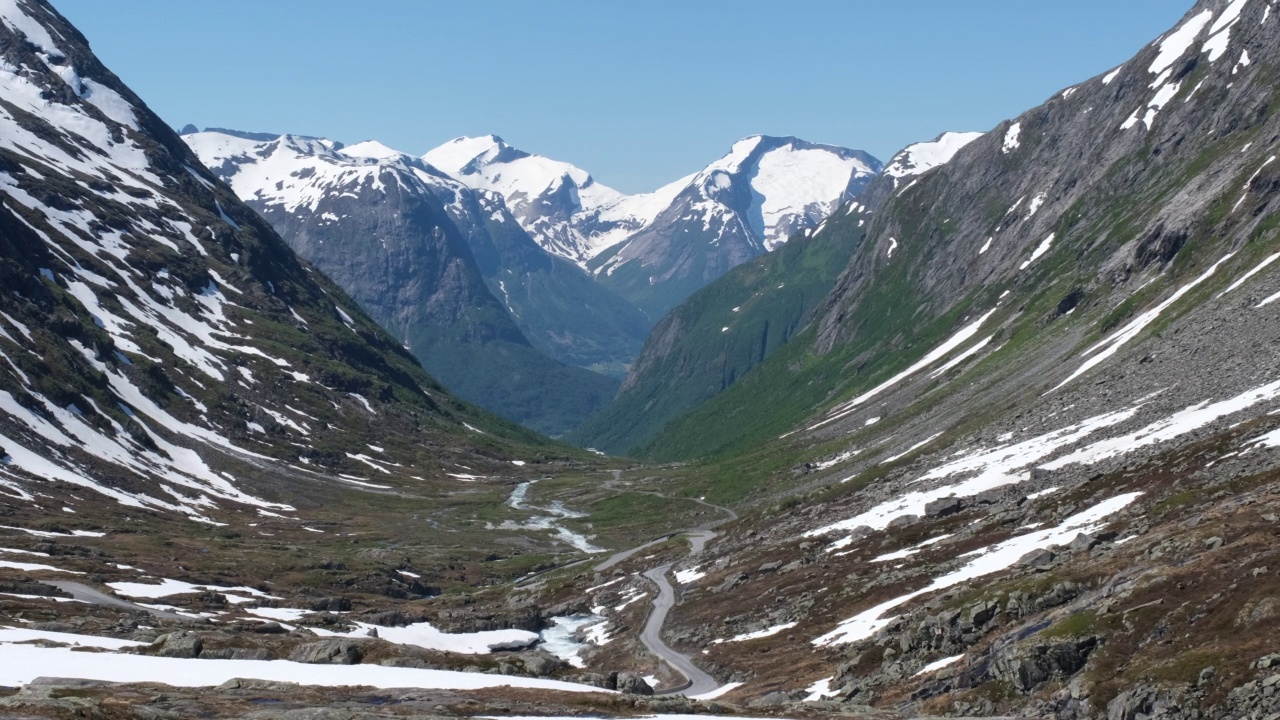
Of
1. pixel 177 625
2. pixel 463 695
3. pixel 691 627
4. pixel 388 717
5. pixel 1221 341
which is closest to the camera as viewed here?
pixel 388 717

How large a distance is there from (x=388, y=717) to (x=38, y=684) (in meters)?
17.1

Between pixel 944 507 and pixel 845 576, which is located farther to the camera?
pixel 944 507

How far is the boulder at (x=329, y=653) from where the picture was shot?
232 ft

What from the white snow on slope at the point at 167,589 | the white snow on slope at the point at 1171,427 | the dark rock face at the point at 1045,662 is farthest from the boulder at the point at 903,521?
the white snow on slope at the point at 167,589

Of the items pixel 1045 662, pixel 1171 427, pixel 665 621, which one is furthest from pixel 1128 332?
pixel 1045 662

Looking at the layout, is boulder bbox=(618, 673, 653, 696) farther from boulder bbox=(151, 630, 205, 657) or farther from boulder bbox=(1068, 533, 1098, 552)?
boulder bbox=(1068, 533, 1098, 552)

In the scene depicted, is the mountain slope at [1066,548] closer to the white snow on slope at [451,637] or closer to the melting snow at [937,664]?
the melting snow at [937,664]

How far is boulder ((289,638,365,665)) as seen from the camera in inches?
2778

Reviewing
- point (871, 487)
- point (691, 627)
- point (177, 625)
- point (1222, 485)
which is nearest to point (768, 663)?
point (691, 627)

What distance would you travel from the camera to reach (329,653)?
234 feet

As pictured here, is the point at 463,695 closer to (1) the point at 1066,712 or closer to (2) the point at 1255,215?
(1) the point at 1066,712

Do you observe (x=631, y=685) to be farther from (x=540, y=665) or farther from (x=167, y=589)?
(x=167, y=589)

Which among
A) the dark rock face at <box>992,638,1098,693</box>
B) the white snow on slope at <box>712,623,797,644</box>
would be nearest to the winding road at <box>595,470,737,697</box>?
the white snow on slope at <box>712,623,797,644</box>

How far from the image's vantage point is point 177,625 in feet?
289
